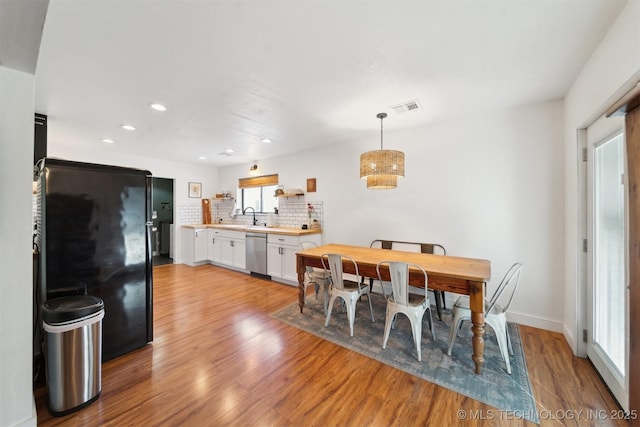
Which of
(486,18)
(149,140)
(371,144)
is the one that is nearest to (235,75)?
(486,18)

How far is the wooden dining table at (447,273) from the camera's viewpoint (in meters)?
1.88

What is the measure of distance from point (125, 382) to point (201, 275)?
3.06 meters

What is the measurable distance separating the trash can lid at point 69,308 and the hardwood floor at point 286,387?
59cm

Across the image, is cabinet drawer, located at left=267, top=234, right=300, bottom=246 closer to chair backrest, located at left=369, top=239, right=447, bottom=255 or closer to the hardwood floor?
chair backrest, located at left=369, top=239, right=447, bottom=255

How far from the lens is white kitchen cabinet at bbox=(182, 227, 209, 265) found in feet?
17.7

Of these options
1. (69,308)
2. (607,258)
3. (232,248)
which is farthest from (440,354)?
(232,248)

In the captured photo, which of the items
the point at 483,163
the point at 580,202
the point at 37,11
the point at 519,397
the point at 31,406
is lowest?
the point at 519,397

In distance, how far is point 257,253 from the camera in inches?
179

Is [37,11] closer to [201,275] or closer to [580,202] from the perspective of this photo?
[580,202]

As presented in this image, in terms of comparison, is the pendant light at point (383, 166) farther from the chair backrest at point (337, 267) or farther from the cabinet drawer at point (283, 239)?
the cabinet drawer at point (283, 239)

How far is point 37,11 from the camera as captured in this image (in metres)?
1.06

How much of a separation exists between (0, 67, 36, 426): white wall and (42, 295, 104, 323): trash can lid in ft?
0.46

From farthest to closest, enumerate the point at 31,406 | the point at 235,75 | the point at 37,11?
1. the point at 235,75
2. the point at 31,406
3. the point at 37,11

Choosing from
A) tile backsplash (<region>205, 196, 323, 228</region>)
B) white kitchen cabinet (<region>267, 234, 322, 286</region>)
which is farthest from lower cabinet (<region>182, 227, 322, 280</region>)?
tile backsplash (<region>205, 196, 323, 228</region>)
